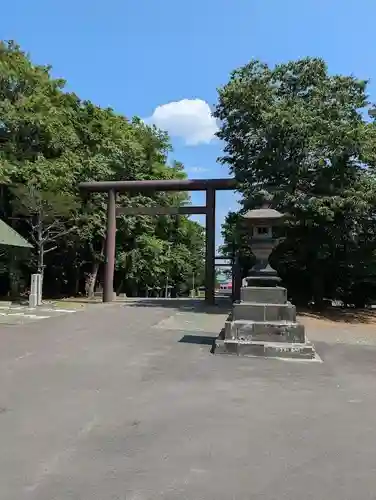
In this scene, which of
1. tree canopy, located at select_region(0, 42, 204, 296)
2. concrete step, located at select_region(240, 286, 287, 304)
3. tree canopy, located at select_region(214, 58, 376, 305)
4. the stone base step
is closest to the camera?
the stone base step

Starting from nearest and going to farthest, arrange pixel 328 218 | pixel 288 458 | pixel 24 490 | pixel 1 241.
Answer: pixel 24 490 < pixel 288 458 < pixel 328 218 < pixel 1 241

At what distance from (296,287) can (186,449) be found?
60.4ft

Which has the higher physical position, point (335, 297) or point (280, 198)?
point (280, 198)

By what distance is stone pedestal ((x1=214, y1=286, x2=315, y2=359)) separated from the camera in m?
8.77

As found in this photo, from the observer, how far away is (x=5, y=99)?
71.8ft

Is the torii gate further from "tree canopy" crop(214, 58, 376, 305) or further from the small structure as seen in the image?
the small structure

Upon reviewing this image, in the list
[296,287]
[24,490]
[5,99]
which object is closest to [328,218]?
[296,287]

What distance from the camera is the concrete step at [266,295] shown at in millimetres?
9500

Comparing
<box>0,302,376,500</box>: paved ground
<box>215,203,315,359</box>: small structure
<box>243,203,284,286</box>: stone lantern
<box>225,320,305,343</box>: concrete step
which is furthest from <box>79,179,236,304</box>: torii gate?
<box>0,302,376,500</box>: paved ground

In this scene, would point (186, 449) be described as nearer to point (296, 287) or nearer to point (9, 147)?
point (296, 287)

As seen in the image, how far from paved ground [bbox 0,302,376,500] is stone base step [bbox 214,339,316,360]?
0.42 m

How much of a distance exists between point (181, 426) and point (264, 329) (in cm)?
476

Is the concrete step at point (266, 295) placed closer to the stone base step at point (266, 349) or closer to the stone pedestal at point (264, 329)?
the stone pedestal at point (264, 329)

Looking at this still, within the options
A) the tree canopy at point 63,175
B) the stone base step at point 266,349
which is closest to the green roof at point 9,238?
the tree canopy at point 63,175
